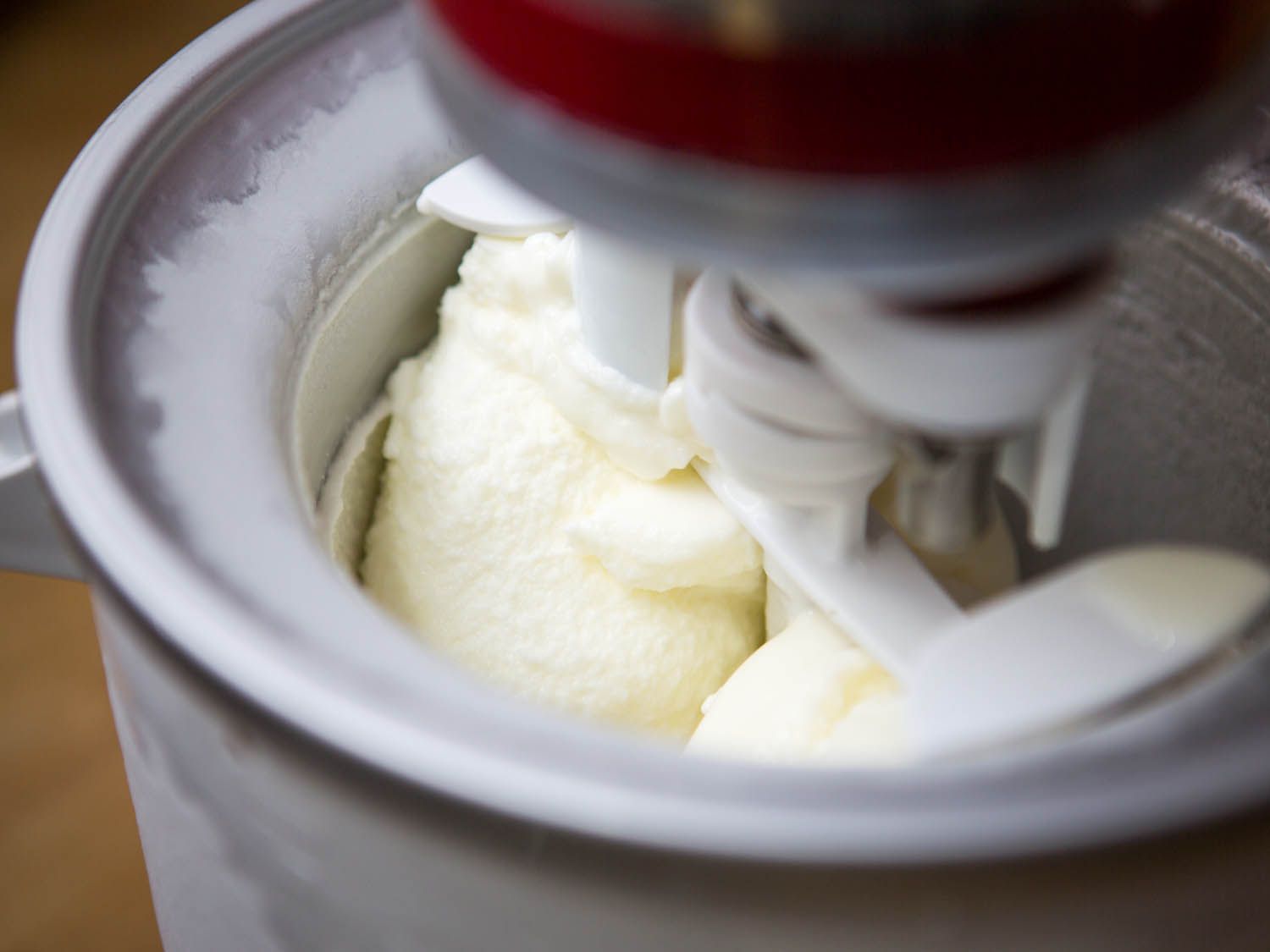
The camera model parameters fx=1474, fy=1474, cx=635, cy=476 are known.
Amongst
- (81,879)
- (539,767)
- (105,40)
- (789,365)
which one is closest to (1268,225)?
(789,365)

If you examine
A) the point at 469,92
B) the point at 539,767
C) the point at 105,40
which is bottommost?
the point at 105,40

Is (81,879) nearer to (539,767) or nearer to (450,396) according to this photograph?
(450,396)

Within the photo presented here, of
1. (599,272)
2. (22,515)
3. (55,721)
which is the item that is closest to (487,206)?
(599,272)

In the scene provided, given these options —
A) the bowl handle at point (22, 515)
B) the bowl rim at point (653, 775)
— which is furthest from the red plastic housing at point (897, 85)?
the bowl handle at point (22, 515)

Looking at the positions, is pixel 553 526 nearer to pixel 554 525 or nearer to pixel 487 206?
pixel 554 525

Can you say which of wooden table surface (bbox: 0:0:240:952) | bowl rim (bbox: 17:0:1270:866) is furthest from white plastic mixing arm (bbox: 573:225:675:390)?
wooden table surface (bbox: 0:0:240:952)
